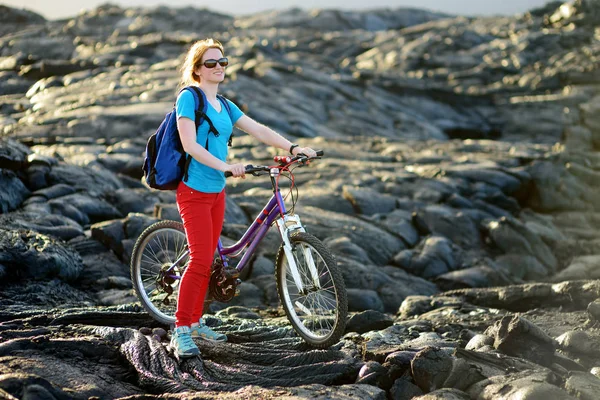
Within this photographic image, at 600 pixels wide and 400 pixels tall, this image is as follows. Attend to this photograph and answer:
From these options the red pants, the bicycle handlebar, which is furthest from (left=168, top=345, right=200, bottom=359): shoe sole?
the bicycle handlebar

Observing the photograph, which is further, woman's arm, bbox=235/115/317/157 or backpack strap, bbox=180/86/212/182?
woman's arm, bbox=235/115/317/157

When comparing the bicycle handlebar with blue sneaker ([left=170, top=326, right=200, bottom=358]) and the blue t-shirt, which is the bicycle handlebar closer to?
the blue t-shirt

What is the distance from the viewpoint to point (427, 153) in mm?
24250

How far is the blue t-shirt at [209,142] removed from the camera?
20.8ft

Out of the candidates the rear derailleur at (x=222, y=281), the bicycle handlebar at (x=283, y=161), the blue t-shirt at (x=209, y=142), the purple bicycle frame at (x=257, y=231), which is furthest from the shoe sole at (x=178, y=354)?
the bicycle handlebar at (x=283, y=161)

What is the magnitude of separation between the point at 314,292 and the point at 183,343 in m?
1.30

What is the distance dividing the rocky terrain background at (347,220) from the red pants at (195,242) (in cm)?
47

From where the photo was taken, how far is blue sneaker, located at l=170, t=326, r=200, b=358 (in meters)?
6.48

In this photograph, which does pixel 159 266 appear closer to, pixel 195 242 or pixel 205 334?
pixel 205 334

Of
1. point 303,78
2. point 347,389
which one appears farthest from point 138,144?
point 347,389

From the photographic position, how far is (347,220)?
52.6ft

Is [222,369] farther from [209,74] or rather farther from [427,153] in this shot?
[427,153]

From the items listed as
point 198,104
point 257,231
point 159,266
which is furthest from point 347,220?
point 198,104

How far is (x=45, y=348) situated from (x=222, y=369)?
1610mm
